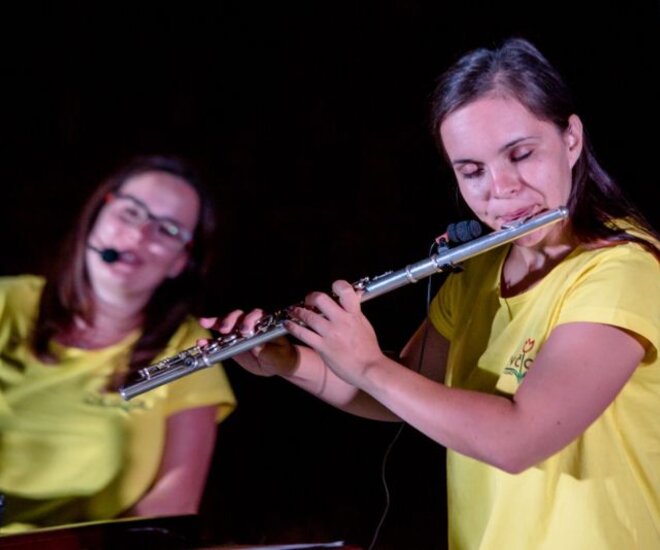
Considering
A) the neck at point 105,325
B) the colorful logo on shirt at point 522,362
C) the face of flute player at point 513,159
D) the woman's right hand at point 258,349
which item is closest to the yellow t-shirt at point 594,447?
the colorful logo on shirt at point 522,362

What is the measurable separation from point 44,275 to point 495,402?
1.01 meters

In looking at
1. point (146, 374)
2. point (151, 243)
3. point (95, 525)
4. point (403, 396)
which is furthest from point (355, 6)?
point (95, 525)

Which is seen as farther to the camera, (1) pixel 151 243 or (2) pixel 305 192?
(2) pixel 305 192

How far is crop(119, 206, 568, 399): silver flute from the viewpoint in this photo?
4.17 feet

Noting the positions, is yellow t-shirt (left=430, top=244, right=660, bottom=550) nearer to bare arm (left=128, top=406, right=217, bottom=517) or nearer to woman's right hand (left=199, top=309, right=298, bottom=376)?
woman's right hand (left=199, top=309, right=298, bottom=376)

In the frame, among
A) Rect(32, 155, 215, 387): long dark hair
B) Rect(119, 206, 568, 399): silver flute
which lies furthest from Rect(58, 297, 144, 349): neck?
Rect(119, 206, 568, 399): silver flute

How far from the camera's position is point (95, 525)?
112 centimetres

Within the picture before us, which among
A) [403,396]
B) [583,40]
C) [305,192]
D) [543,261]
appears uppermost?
[583,40]

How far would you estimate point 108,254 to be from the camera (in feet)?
5.72

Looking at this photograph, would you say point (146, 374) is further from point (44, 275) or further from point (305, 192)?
point (305, 192)

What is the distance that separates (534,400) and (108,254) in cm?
99

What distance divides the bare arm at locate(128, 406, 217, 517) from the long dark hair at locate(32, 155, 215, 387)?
0.52ft

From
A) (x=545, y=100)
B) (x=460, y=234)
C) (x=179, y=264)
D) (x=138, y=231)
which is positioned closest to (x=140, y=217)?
(x=138, y=231)

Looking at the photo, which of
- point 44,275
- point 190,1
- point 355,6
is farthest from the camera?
point 355,6
